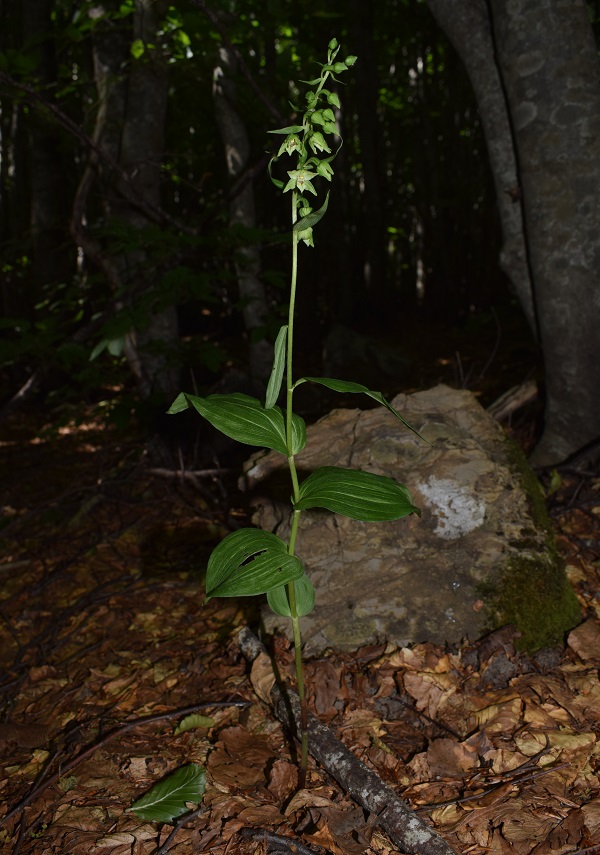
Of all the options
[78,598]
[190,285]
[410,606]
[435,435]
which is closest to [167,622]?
[78,598]

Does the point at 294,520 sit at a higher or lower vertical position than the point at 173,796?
higher

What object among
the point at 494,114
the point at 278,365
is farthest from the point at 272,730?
the point at 494,114

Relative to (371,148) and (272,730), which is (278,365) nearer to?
(272,730)

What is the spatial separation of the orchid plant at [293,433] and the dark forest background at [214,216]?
0.18 m

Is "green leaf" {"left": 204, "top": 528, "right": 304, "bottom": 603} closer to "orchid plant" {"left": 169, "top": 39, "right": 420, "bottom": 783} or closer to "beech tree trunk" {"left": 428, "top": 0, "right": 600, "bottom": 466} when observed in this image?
"orchid plant" {"left": 169, "top": 39, "right": 420, "bottom": 783}

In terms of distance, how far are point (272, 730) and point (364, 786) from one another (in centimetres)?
47

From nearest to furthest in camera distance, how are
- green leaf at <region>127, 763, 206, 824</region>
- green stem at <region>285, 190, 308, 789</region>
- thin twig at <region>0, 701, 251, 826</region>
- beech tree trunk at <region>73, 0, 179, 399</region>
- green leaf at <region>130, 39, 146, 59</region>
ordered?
green stem at <region>285, 190, 308, 789</region> < green leaf at <region>127, 763, 206, 824</region> < thin twig at <region>0, 701, 251, 826</region> < green leaf at <region>130, 39, 146, 59</region> < beech tree trunk at <region>73, 0, 179, 399</region>

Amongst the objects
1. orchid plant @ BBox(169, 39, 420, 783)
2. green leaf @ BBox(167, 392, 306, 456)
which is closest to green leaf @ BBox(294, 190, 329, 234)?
orchid plant @ BBox(169, 39, 420, 783)

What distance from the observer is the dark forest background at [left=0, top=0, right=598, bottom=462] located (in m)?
3.92

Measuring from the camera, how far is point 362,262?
1386 centimetres

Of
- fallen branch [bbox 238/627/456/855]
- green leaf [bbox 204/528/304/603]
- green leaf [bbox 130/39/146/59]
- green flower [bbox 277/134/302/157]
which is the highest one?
green leaf [bbox 130/39/146/59]

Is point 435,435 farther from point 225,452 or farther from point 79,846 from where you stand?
point 225,452

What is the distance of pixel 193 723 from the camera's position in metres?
2.17

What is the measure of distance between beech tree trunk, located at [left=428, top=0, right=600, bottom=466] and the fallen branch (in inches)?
86.7
